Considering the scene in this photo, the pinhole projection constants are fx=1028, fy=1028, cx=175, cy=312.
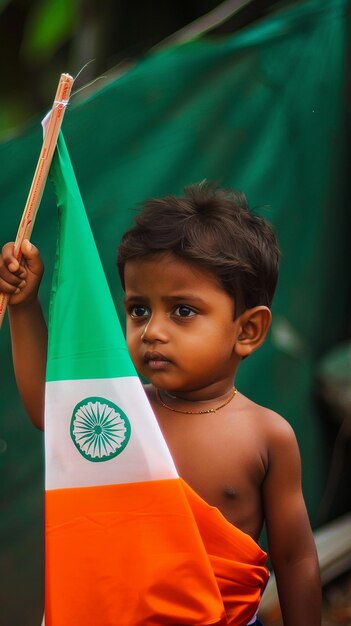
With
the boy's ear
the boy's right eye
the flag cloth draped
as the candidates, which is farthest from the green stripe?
the boy's ear

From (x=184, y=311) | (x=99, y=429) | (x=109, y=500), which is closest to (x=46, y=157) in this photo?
(x=184, y=311)

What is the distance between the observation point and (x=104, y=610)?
1862 millimetres

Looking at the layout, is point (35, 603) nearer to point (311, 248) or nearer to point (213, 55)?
point (311, 248)

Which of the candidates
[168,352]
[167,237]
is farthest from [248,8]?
[168,352]

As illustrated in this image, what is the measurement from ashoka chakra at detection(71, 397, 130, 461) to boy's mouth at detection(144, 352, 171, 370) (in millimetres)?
140

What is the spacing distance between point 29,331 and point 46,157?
36 cm

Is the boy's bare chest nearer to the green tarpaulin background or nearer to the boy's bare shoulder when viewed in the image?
the boy's bare shoulder

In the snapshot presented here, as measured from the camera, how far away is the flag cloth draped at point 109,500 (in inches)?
73.3

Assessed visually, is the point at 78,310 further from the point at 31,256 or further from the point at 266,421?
the point at 266,421

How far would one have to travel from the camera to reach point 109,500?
6.20 ft

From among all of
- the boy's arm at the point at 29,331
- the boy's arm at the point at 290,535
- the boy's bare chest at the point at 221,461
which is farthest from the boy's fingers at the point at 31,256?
the boy's arm at the point at 290,535

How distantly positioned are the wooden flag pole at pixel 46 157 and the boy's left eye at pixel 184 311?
33cm

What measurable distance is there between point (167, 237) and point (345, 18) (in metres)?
1.20

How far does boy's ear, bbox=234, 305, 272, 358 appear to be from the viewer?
2098mm
